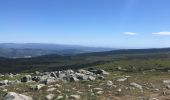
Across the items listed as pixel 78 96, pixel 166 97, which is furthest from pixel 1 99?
pixel 166 97

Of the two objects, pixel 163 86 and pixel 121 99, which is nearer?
pixel 121 99

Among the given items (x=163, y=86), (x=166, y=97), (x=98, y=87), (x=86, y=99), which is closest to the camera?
(x=86, y=99)

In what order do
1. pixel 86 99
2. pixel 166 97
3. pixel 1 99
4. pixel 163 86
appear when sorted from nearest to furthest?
1. pixel 1 99
2. pixel 86 99
3. pixel 166 97
4. pixel 163 86

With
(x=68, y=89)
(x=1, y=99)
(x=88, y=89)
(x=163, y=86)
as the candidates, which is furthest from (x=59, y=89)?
(x=163, y=86)

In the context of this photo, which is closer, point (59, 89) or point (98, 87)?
point (59, 89)

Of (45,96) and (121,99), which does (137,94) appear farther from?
(45,96)

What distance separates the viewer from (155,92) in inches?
1323

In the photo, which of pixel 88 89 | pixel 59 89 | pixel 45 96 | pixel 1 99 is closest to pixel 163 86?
pixel 88 89

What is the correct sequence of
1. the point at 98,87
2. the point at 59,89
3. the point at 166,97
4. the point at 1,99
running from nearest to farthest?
the point at 1,99, the point at 166,97, the point at 59,89, the point at 98,87

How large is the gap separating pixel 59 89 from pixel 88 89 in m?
3.38

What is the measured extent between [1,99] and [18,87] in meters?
8.98

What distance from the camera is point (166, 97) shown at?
3014 centimetres

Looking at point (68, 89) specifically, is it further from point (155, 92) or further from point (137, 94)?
point (155, 92)

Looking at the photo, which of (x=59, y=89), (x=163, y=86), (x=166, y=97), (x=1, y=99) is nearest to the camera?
(x=1, y=99)
